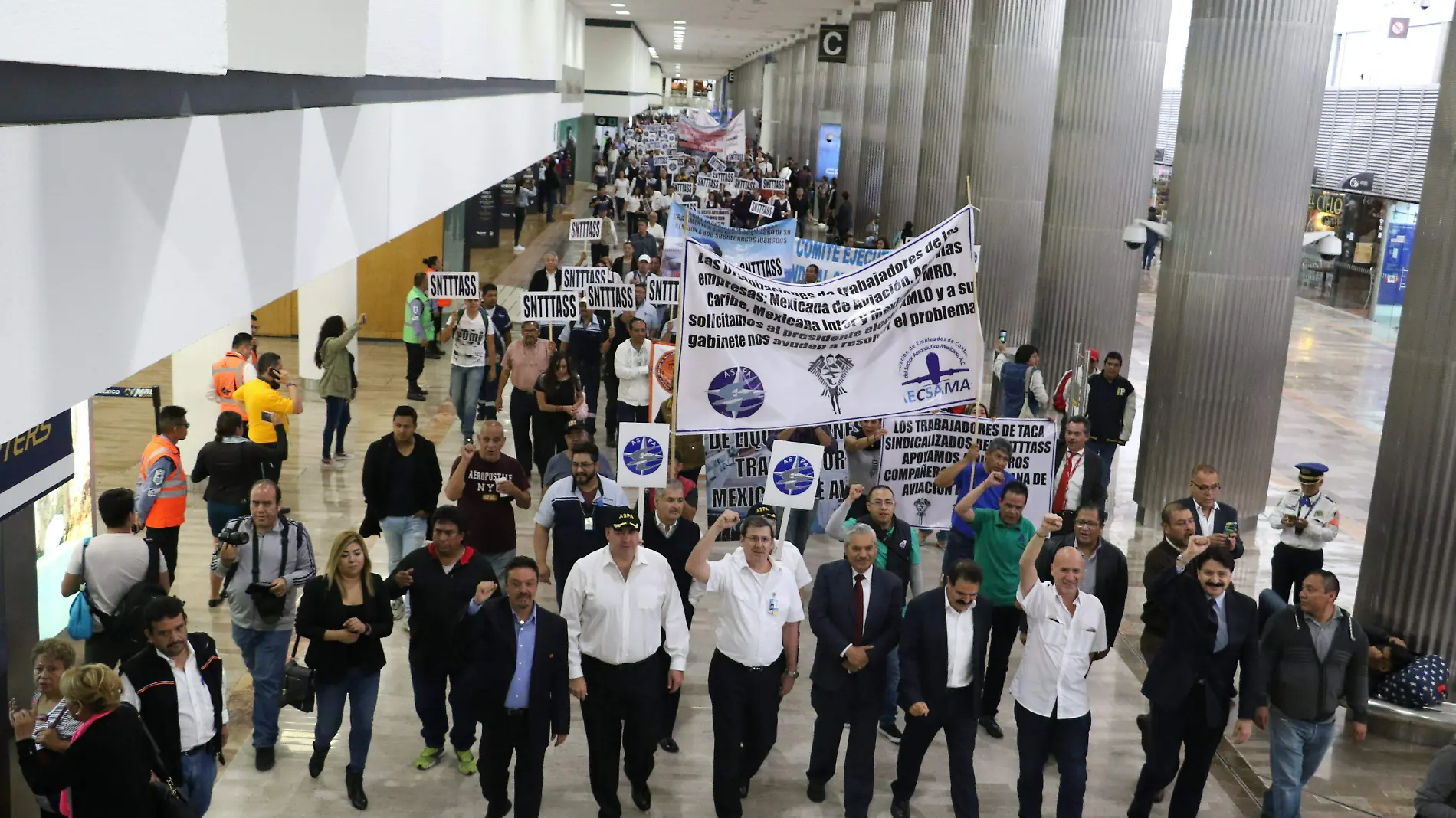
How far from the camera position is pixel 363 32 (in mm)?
7730

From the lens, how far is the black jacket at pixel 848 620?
778 cm

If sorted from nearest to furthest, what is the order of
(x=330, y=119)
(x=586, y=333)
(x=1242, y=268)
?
1. (x=330, y=119)
2. (x=1242, y=268)
3. (x=586, y=333)

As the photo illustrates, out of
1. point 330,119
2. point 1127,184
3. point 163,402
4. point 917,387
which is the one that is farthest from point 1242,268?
point 163,402

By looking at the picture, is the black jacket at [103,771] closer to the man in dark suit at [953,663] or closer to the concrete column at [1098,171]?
the man in dark suit at [953,663]

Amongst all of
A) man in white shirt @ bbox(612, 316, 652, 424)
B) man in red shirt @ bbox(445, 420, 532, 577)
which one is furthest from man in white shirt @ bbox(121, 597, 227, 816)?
man in white shirt @ bbox(612, 316, 652, 424)

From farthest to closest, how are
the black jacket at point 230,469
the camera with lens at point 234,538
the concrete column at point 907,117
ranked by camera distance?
the concrete column at point 907,117
the black jacket at point 230,469
the camera with lens at point 234,538

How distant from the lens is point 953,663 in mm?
7559

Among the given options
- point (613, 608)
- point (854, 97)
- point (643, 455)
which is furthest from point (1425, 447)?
point (854, 97)

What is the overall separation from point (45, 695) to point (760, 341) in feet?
15.0

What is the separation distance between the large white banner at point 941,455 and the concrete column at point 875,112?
97.3 ft

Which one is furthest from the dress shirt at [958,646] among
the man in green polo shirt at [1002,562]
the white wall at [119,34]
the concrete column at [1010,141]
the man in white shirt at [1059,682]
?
the concrete column at [1010,141]

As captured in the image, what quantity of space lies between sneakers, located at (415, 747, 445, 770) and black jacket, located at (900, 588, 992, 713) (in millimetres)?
2782

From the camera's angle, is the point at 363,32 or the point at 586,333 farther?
the point at 586,333

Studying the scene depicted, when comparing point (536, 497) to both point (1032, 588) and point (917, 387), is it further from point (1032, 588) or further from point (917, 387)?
point (1032, 588)
